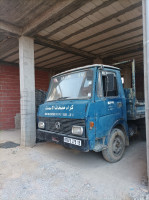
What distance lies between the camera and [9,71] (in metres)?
9.66

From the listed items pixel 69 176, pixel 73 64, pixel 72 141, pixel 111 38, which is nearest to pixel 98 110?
pixel 72 141

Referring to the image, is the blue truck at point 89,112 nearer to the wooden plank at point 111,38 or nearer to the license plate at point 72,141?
the license plate at point 72,141

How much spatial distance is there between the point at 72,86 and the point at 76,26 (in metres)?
2.82

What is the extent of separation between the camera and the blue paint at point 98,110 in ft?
10.8

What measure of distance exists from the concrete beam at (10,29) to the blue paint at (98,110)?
3.14 meters

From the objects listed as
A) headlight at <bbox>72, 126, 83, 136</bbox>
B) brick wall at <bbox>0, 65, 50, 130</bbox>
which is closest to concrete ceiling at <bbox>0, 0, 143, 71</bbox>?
brick wall at <bbox>0, 65, 50, 130</bbox>

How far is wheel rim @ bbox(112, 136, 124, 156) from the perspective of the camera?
13.0ft

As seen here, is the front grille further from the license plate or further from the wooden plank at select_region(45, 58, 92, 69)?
the wooden plank at select_region(45, 58, 92, 69)

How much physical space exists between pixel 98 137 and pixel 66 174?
1078mm

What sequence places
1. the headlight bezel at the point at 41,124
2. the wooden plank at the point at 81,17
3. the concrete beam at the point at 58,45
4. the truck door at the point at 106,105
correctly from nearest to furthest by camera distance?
the truck door at the point at 106,105
the headlight bezel at the point at 41,124
the wooden plank at the point at 81,17
the concrete beam at the point at 58,45

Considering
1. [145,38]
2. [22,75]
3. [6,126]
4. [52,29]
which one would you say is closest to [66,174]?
[145,38]

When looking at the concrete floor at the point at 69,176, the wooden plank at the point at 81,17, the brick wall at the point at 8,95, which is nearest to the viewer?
the concrete floor at the point at 69,176

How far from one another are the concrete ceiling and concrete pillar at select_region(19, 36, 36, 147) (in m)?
0.59

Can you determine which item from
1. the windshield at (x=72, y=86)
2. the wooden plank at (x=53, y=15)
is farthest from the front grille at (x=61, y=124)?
the wooden plank at (x=53, y=15)
